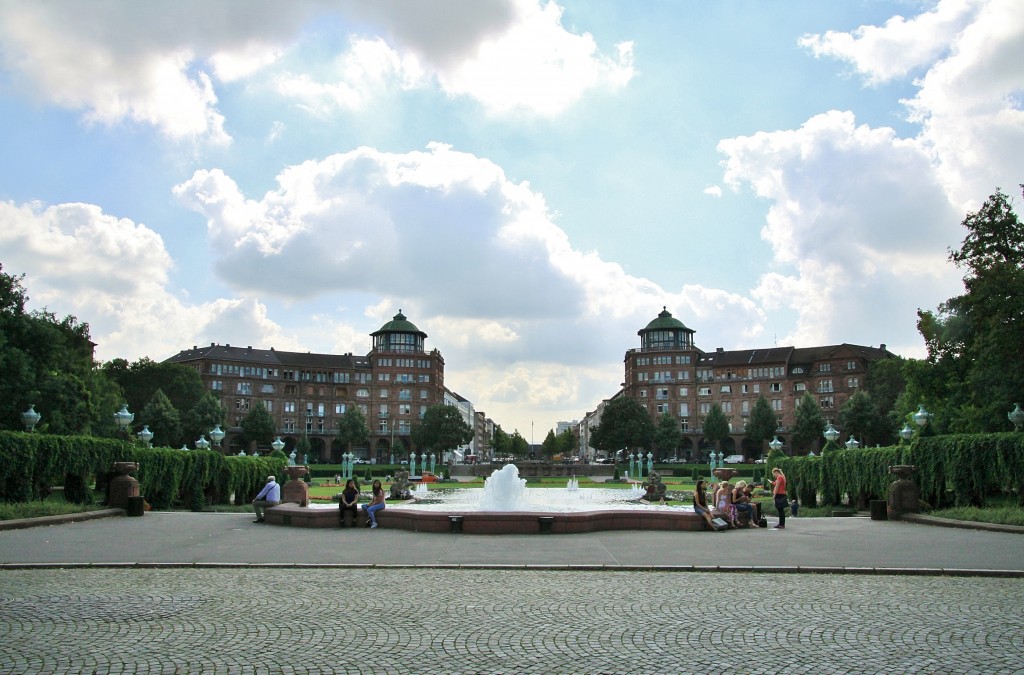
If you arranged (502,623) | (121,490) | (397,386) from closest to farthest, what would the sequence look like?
(502,623), (121,490), (397,386)

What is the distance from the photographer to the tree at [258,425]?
107312 mm

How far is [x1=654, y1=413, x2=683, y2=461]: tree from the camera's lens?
4486 inches

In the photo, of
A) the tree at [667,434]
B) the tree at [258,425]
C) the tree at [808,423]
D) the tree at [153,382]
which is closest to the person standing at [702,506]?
the tree at [808,423]

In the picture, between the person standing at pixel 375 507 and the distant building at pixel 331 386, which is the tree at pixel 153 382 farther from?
the person standing at pixel 375 507

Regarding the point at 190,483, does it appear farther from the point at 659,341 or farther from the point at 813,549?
the point at 659,341

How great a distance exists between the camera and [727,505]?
21.1m

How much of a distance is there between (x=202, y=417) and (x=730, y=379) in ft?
247

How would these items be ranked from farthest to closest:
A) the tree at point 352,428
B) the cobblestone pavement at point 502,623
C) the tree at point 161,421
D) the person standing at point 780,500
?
1. the tree at point 352,428
2. the tree at point 161,421
3. the person standing at point 780,500
4. the cobblestone pavement at point 502,623

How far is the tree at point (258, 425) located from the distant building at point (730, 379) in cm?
5548

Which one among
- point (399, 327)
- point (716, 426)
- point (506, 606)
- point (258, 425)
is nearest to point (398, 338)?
point (399, 327)

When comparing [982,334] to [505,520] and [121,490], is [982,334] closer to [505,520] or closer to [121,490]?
[505,520]

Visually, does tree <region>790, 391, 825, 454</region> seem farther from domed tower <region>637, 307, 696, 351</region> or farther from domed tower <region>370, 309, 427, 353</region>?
domed tower <region>370, 309, 427, 353</region>

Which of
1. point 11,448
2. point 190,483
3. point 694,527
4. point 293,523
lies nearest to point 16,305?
point 190,483

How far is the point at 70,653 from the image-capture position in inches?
289
